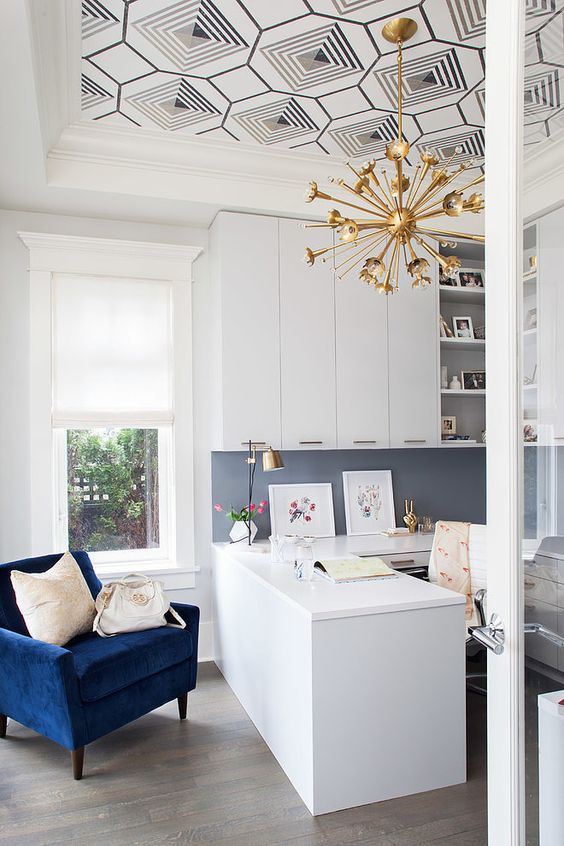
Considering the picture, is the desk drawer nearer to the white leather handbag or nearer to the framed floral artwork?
the framed floral artwork

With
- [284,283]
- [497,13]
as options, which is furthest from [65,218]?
[497,13]

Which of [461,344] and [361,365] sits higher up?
[461,344]

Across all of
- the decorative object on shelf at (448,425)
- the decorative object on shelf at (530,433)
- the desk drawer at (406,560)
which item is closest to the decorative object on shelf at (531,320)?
the decorative object on shelf at (530,433)

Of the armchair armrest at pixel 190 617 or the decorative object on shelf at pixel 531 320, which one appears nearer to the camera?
the decorative object on shelf at pixel 531 320

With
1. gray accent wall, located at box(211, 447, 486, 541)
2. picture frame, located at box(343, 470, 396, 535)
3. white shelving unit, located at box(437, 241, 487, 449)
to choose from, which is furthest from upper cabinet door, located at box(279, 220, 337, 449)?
white shelving unit, located at box(437, 241, 487, 449)

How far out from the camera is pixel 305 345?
3.94m

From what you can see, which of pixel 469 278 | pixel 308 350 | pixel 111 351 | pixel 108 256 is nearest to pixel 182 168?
pixel 108 256

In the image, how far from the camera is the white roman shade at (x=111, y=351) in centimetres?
388

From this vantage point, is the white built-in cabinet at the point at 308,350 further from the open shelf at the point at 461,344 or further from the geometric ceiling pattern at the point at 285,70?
the geometric ceiling pattern at the point at 285,70

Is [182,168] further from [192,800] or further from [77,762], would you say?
[192,800]

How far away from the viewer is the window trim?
12.4ft

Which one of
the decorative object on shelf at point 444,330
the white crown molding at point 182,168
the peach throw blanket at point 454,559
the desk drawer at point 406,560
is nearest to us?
the peach throw blanket at point 454,559

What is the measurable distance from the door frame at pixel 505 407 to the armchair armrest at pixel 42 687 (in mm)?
1794

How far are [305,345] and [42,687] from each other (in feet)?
7.57
